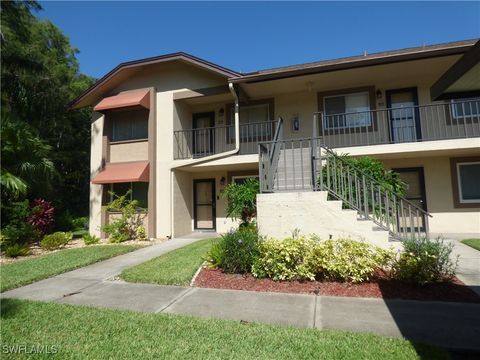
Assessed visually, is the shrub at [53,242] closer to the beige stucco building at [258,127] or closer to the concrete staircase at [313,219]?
the beige stucco building at [258,127]

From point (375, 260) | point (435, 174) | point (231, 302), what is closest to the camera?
point (231, 302)

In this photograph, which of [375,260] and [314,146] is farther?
[314,146]

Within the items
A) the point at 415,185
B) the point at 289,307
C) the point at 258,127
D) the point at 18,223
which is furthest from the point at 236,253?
the point at 18,223

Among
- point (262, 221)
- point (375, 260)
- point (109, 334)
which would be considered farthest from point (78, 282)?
point (375, 260)

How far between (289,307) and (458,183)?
9882mm

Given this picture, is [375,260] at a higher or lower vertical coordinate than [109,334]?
higher

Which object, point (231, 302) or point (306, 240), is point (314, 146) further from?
point (231, 302)

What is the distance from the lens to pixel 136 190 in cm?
1374

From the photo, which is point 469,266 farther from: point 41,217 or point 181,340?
point 41,217

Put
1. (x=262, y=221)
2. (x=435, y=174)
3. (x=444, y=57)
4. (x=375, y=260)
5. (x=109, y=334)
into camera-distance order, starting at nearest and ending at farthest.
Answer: (x=109, y=334) < (x=375, y=260) < (x=262, y=221) < (x=444, y=57) < (x=435, y=174)

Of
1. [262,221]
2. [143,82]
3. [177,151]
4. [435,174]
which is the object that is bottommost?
[262,221]

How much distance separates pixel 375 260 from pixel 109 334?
4.83 m

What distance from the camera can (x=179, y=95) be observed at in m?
13.3

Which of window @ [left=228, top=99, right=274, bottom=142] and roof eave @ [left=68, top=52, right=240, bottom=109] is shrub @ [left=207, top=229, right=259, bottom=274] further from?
roof eave @ [left=68, top=52, right=240, bottom=109]
